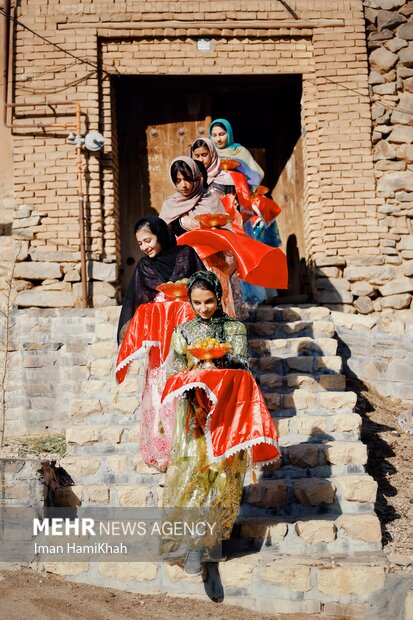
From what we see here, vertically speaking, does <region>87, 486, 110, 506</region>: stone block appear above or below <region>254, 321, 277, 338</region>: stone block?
below

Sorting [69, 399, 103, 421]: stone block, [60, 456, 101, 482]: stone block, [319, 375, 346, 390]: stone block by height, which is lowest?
[60, 456, 101, 482]: stone block

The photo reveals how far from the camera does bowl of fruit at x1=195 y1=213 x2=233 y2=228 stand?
20.6 feet

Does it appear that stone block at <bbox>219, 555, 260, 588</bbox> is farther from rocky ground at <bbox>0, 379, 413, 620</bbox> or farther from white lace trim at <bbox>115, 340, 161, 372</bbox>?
white lace trim at <bbox>115, 340, 161, 372</bbox>

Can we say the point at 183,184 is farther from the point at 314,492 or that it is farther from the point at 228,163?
the point at 314,492

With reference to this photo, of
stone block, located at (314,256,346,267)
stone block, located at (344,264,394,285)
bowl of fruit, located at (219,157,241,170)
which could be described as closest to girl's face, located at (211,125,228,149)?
bowl of fruit, located at (219,157,241,170)

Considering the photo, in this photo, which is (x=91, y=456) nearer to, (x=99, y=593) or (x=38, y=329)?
(x=99, y=593)

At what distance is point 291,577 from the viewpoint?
4219mm

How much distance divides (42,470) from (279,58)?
625 centimetres

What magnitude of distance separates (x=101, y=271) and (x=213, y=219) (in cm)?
254

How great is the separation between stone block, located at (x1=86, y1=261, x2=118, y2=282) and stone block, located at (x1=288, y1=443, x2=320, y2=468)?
3.91 metres

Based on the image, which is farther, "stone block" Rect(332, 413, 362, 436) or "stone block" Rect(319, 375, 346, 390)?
"stone block" Rect(319, 375, 346, 390)

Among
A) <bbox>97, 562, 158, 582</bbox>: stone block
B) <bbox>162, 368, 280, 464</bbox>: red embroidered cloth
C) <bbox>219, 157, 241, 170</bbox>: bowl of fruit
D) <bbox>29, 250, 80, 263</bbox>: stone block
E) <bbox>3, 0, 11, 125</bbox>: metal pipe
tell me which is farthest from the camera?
<bbox>3, 0, 11, 125</bbox>: metal pipe

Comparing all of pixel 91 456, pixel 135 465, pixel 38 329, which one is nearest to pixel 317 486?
pixel 135 465

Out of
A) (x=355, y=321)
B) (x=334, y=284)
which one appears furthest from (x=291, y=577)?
(x=334, y=284)
